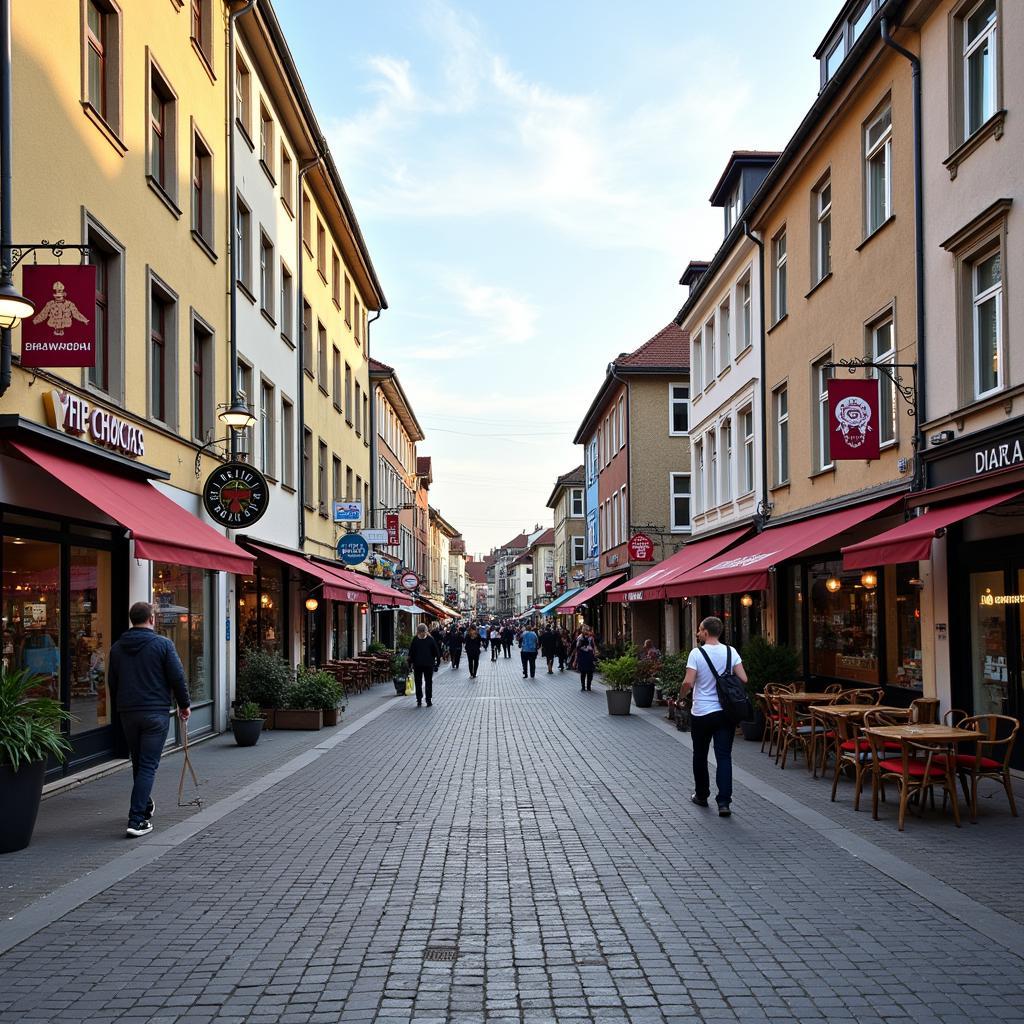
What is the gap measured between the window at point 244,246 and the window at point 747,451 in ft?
35.3

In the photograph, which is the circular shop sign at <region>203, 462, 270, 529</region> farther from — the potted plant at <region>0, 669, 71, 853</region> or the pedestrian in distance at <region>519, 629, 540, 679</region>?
the pedestrian in distance at <region>519, 629, 540, 679</region>

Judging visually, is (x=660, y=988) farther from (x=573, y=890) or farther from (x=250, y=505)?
(x=250, y=505)

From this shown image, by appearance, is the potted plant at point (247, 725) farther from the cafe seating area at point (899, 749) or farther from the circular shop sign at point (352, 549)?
the circular shop sign at point (352, 549)

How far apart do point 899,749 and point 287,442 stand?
53.8ft

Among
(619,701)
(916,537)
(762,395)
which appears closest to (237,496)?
(619,701)

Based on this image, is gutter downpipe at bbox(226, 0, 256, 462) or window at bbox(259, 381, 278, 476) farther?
window at bbox(259, 381, 278, 476)

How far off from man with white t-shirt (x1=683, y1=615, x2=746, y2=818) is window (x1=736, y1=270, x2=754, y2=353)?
14609mm

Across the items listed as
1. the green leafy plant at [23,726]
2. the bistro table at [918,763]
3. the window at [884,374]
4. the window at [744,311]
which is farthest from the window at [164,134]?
the window at [744,311]

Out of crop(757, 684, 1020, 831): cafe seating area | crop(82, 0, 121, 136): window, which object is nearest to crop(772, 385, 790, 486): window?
crop(757, 684, 1020, 831): cafe seating area

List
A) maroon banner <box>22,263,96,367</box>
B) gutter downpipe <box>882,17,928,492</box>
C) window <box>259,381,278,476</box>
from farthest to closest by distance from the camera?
window <box>259,381,278,476</box>, gutter downpipe <box>882,17,928,492</box>, maroon banner <box>22,263,96,367</box>

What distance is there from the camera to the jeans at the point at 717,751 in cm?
956

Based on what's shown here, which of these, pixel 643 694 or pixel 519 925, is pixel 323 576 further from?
pixel 519 925

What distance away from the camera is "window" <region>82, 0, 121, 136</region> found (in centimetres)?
1280

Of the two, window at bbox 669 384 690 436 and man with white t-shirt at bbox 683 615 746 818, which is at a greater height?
window at bbox 669 384 690 436
